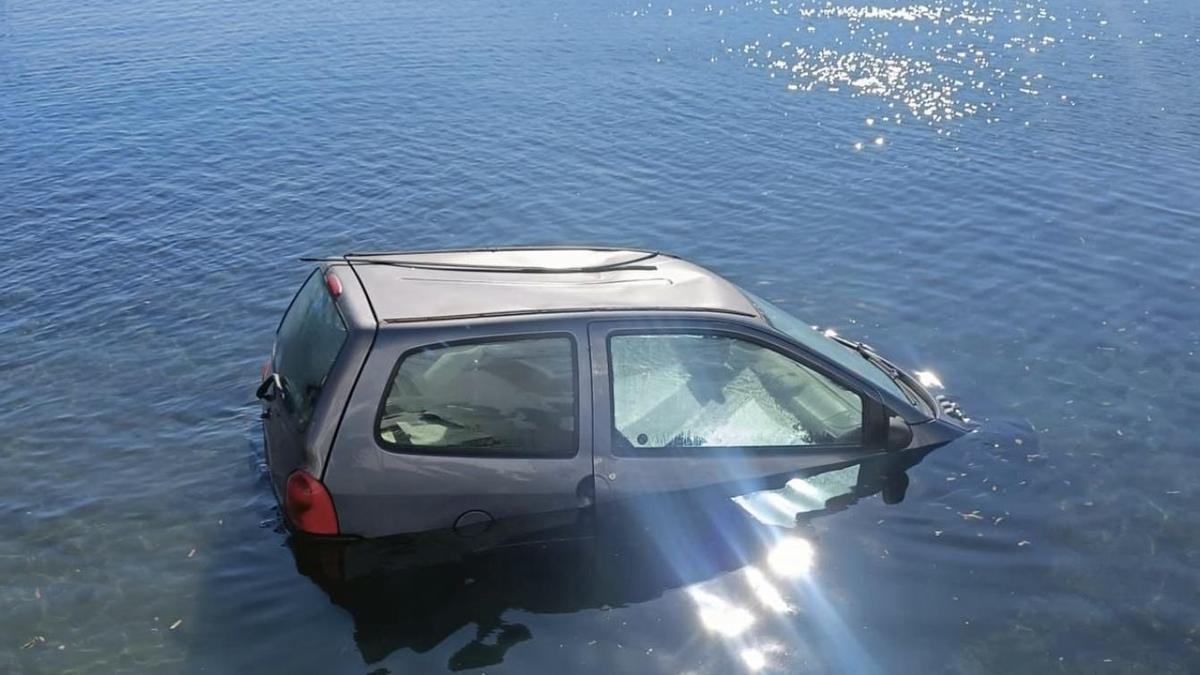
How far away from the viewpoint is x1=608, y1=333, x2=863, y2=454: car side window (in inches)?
289

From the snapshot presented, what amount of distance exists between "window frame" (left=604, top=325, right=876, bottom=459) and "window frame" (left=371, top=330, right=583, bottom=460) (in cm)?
21

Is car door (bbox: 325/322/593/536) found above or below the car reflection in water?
above

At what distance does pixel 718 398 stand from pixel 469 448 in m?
1.77

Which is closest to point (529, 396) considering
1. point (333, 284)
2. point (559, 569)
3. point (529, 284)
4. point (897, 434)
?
point (529, 284)

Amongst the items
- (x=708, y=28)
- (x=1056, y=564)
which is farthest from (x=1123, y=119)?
(x=1056, y=564)

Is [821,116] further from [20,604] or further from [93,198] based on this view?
[20,604]

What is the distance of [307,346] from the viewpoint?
731 centimetres

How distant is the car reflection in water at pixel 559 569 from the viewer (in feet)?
23.1

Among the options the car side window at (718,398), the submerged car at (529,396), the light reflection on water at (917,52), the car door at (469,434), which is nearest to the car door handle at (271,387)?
the submerged car at (529,396)

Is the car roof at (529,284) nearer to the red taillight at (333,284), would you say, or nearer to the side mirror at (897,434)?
the red taillight at (333,284)

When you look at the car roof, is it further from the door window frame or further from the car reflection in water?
the car reflection in water

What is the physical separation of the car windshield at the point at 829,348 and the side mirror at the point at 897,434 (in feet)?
1.03

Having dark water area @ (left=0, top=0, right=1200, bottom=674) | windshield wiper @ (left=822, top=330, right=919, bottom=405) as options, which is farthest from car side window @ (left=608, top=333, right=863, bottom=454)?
windshield wiper @ (left=822, top=330, right=919, bottom=405)

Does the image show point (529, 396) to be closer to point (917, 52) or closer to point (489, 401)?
point (489, 401)
